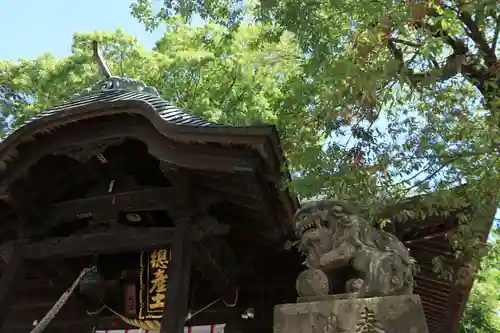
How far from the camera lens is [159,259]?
680 cm

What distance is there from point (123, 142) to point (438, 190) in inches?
152

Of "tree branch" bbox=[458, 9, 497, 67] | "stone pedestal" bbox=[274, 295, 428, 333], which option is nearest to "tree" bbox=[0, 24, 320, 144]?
"tree branch" bbox=[458, 9, 497, 67]

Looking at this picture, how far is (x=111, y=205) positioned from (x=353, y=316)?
3.76 meters

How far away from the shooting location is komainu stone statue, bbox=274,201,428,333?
11.6 feet

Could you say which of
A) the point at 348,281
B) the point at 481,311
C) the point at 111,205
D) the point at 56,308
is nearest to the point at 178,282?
the point at 111,205

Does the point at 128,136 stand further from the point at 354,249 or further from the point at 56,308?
the point at 354,249

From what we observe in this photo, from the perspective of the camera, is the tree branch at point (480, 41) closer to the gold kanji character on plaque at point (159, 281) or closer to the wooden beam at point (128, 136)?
the wooden beam at point (128, 136)

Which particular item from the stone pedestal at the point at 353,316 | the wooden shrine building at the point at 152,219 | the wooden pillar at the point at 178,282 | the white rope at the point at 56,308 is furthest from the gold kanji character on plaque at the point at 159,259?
the stone pedestal at the point at 353,316

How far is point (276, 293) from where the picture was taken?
7266 millimetres

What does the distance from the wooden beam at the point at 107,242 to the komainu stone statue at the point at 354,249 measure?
1.96 m

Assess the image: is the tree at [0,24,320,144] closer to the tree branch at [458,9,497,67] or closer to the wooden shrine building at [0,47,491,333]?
the wooden shrine building at [0,47,491,333]

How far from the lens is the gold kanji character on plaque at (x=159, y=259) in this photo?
6770 millimetres

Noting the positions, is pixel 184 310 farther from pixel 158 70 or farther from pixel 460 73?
pixel 158 70

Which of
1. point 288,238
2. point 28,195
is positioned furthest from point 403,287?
point 28,195
